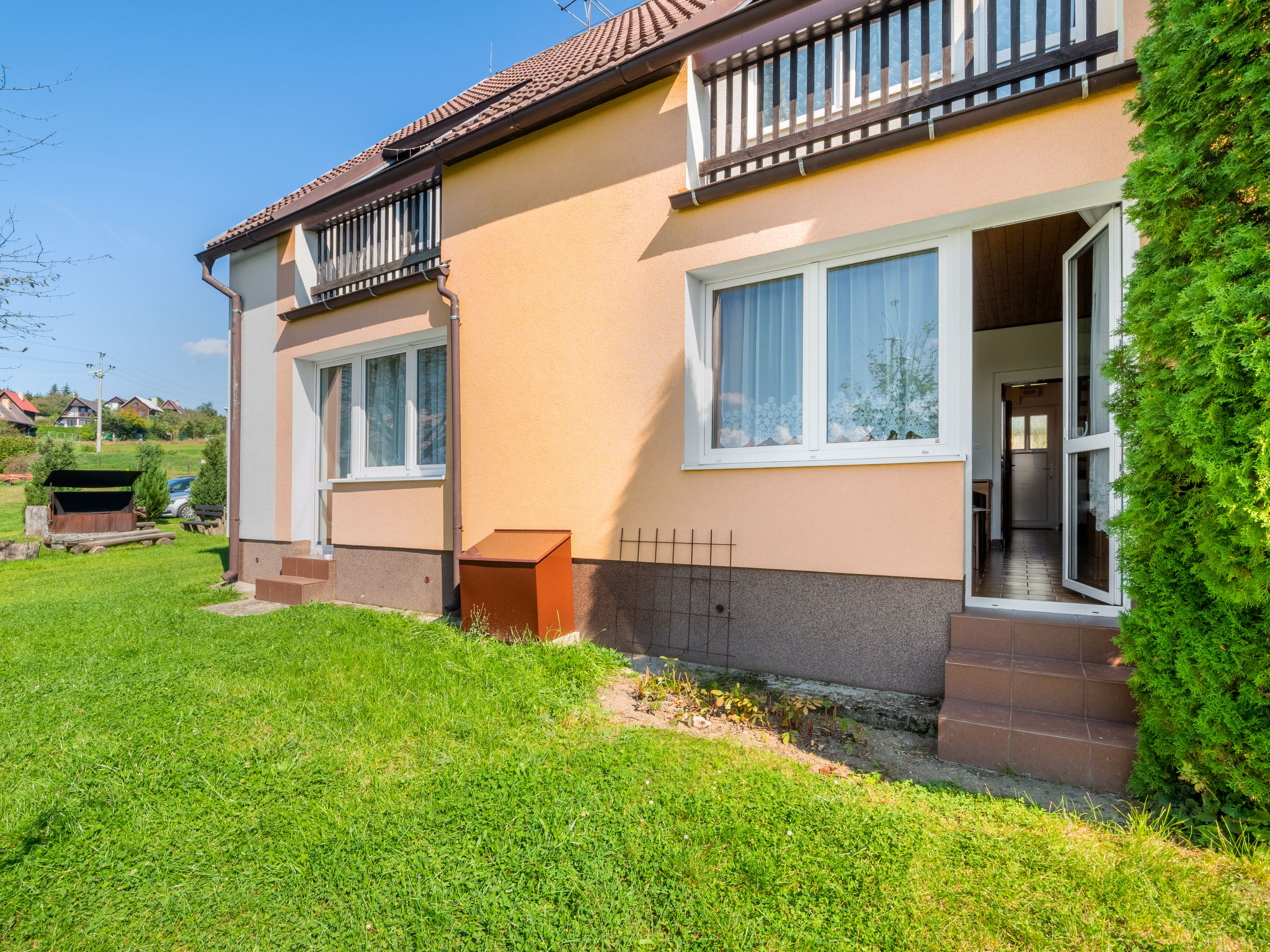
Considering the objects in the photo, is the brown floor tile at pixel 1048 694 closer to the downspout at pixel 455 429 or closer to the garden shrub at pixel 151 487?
the downspout at pixel 455 429

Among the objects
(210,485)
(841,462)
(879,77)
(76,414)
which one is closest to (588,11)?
(879,77)

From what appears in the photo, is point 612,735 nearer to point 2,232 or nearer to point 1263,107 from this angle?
point 1263,107

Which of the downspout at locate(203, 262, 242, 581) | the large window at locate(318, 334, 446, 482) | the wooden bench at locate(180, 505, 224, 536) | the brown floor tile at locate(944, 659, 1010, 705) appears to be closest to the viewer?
the brown floor tile at locate(944, 659, 1010, 705)

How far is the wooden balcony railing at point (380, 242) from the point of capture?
6746mm

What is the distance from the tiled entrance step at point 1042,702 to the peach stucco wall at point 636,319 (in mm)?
515

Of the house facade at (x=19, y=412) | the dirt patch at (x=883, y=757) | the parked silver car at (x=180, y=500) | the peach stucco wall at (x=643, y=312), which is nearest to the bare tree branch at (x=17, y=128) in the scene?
the peach stucco wall at (x=643, y=312)

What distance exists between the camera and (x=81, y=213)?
30.1ft

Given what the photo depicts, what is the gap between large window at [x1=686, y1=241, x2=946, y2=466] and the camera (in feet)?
13.4

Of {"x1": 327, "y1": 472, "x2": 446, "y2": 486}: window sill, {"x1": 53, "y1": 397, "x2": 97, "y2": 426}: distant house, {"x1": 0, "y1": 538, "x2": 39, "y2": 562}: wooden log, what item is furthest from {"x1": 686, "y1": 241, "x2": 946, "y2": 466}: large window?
{"x1": 53, "y1": 397, "x2": 97, "y2": 426}: distant house

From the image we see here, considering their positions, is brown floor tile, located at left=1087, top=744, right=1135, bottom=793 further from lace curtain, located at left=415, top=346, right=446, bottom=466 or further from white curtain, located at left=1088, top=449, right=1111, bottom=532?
lace curtain, located at left=415, top=346, right=446, bottom=466

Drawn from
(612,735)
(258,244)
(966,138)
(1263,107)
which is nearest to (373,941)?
(612,735)

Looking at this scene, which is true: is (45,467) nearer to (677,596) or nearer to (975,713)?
(677,596)

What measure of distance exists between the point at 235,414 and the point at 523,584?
618 centimetres

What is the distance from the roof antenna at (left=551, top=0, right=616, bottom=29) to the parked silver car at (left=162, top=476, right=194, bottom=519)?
15.9 m
